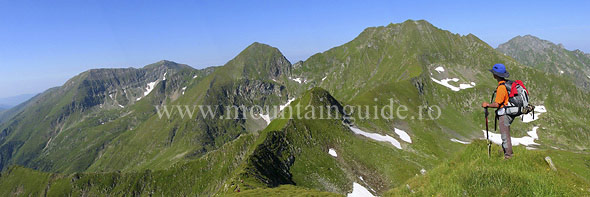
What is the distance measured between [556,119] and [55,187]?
298 m

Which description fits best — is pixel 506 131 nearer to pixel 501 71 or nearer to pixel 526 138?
pixel 501 71

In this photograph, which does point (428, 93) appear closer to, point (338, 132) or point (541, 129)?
point (541, 129)

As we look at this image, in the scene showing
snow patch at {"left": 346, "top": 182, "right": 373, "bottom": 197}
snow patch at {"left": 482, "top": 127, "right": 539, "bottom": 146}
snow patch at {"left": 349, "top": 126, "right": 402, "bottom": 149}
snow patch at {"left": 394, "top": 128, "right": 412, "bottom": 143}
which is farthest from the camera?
snow patch at {"left": 482, "top": 127, "right": 539, "bottom": 146}

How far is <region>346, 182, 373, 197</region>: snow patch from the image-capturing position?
74.1 m

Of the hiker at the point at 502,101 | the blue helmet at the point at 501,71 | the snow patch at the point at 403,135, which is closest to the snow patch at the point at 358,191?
the snow patch at the point at 403,135

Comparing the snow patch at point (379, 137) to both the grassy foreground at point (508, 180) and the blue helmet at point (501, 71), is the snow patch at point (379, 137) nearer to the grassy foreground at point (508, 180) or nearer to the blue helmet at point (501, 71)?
the grassy foreground at point (508, 180)

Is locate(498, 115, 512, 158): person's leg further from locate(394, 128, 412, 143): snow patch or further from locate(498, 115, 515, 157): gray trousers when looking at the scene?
locate(394, 128, 412, 143): snow patch

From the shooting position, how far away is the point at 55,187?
156500mm

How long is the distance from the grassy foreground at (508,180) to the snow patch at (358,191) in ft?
203

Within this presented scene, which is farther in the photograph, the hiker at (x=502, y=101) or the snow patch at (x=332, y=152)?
the snow patch at (x=332, y=152)

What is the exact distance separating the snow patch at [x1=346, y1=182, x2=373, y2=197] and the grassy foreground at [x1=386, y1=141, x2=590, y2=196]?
61897mm

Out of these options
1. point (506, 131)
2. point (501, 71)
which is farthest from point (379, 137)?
point (501, 71)

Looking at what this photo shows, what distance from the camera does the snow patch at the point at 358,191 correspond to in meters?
74.1

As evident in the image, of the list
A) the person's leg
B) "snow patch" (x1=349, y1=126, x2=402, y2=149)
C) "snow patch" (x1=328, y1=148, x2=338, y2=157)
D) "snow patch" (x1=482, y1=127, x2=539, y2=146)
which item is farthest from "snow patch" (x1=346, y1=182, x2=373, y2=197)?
"snow patch" (x1=482, y1=127, x2=539, y2=146)
